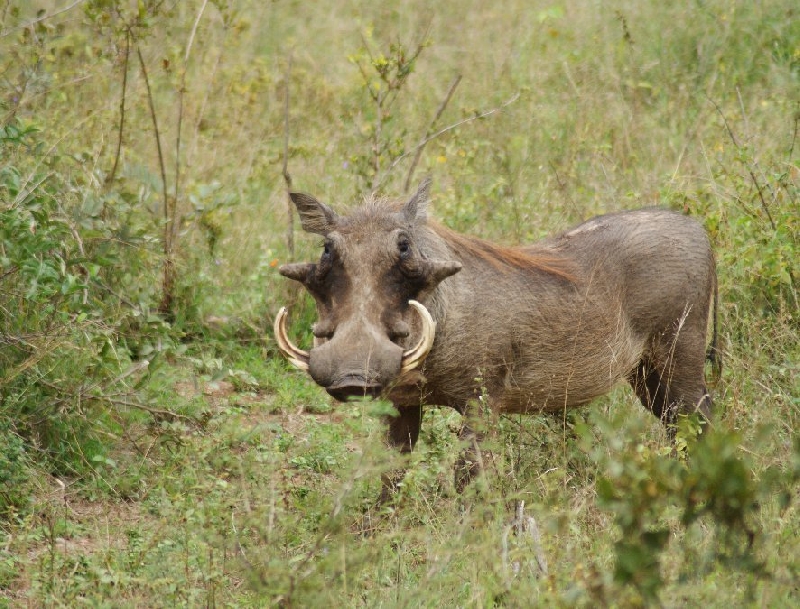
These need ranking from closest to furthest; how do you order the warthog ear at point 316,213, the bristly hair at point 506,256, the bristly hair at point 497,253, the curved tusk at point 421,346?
the curved tusk at point 421,346
the warthog ear at point 316,213
the bristly hair at point 497,253
the bristly hair at point 506,256

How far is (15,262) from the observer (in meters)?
3.91

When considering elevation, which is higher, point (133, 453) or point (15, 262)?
point (15, 262)

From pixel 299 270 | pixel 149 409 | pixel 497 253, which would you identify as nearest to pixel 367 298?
pixel 299 270

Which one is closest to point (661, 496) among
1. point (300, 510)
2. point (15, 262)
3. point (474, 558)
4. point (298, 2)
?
point (474, 558)

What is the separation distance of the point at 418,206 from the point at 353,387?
903mm

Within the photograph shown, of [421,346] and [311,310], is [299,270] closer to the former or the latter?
[421,346]

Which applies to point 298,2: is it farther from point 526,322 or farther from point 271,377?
point 526,322

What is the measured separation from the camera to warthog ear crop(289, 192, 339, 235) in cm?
410

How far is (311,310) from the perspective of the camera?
5629 mm

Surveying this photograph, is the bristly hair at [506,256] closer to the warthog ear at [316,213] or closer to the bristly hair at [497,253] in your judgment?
the bristly hair at [497,253]

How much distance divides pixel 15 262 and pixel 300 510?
1.32 m

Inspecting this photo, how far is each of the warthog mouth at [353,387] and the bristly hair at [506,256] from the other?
89cm

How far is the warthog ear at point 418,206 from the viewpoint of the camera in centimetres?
411

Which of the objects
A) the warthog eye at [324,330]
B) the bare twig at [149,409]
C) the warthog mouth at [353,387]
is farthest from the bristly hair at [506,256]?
the bare twig at [149,409]
